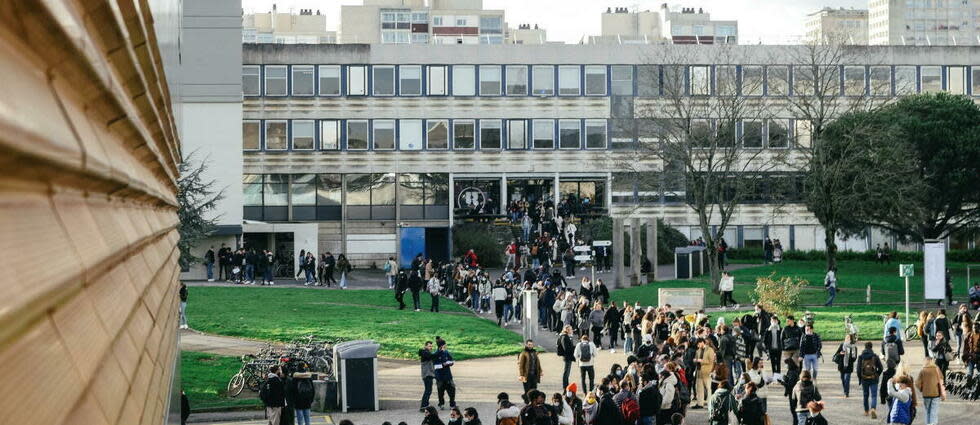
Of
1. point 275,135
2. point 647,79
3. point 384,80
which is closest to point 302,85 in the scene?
point 275,135

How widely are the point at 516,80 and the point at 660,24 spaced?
102m

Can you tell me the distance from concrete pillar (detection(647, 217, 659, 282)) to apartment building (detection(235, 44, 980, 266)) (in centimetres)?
1045

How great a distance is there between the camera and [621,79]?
68.1 m

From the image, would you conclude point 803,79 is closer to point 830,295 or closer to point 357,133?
point 830,295

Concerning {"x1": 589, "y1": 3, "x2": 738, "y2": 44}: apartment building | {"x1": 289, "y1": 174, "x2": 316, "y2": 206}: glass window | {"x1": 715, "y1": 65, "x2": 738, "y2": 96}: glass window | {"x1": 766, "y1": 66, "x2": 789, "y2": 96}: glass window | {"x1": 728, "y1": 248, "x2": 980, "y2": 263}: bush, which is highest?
{"x1": 589, "y1": 3, "x2": 738, "y2": 44}: apartment building

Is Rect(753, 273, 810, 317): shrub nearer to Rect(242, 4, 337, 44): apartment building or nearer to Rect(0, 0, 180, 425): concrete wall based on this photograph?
Rect(0, 0, 180, 425): concrete wall

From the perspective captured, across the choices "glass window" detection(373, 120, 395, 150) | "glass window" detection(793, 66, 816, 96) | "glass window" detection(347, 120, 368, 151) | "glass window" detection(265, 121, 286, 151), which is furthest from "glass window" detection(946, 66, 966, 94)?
"glass window" detection(265, 121, 286, 151)

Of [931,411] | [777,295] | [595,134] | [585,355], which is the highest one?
[595,134]

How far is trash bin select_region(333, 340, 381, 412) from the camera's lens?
23125 mm

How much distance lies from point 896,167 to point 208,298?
1156 inches

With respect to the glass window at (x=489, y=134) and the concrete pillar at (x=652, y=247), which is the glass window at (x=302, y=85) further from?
the concrete pillar at (x=652, y=247)

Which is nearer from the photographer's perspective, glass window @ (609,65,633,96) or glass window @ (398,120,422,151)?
glass window @ (398,120,422,151)

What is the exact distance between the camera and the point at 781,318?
3612 centimetres

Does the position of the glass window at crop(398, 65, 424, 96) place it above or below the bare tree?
above
